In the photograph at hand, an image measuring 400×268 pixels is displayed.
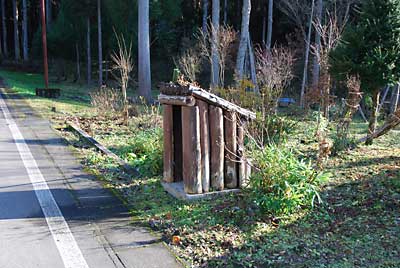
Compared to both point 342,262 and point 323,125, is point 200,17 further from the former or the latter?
point 342,262

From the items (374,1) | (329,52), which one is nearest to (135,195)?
(329,52)

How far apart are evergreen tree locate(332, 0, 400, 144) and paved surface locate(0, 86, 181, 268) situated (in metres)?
4.97

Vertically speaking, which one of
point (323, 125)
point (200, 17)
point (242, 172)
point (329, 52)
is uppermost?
point (200, 17)

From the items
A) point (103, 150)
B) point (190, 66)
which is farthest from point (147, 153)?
point (190, 66)

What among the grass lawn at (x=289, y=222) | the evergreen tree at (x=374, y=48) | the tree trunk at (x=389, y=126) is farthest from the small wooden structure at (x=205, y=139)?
the tree trunk at (x=389, y=126)

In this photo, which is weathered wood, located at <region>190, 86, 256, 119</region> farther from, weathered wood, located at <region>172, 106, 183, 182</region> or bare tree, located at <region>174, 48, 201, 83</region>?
bare tree, located at <region>174, 48, 201, 83</region>

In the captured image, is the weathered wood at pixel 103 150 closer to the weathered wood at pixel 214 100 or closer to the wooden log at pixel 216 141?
the wooden log at pixel 216 141

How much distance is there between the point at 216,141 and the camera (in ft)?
16.7

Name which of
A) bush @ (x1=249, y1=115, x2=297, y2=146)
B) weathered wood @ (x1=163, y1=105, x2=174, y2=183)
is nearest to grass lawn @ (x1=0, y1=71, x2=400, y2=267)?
weathered wood @ (x1=163, y1=105, x2=174, y2=183)

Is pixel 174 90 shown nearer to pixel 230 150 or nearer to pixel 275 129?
pixel 230 150

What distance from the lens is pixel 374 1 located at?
24.1 feet

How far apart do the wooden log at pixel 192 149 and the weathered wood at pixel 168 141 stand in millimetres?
472

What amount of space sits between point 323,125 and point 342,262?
12.1 ft

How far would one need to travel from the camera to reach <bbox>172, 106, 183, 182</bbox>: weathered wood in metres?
5.63
